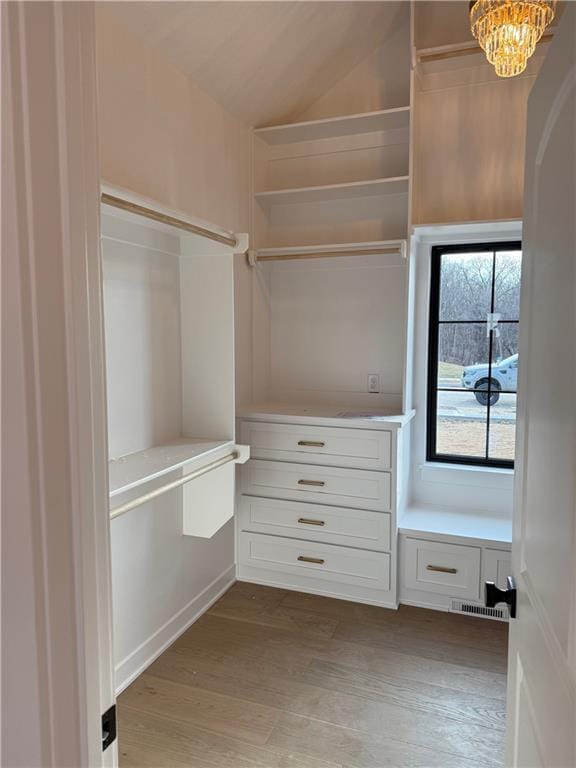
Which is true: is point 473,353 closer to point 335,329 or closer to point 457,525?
point 335,329

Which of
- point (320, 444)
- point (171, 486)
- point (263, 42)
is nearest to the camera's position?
point (171, 486)

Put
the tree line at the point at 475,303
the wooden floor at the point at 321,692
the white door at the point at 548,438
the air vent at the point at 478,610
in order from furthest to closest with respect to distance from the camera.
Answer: the tree line at the point at 475,303, the air vent at the point at 478,610, the wooden floor at the point at 321,692, the white door at the point at 548,438

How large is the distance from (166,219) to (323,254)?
1269 mm

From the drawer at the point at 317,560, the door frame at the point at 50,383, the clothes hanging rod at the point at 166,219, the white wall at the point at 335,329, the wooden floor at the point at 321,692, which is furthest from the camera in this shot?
the white wall at the point at 335,329

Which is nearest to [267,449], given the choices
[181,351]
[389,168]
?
[181,351]

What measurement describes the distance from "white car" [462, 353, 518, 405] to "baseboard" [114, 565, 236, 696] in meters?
1.79

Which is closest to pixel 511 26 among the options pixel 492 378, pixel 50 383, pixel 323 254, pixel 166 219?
pixel 166 219

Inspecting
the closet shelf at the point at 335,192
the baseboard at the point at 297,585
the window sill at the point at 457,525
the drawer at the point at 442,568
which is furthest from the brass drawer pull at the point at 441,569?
the closet shelf at the point at 335,192

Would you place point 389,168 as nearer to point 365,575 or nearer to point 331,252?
point 331,252

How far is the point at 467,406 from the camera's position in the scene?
322 cm

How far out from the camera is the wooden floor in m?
1.87

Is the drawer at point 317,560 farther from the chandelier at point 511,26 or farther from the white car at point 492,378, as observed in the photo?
the chandelier at point 511,26

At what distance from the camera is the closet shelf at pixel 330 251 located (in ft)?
9.38

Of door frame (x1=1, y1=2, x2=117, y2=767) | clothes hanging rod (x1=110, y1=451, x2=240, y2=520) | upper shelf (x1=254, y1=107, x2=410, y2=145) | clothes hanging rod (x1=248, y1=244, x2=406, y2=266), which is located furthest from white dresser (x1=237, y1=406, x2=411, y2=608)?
door frame (x1=1, y1=2, x2=117, y2=767)
